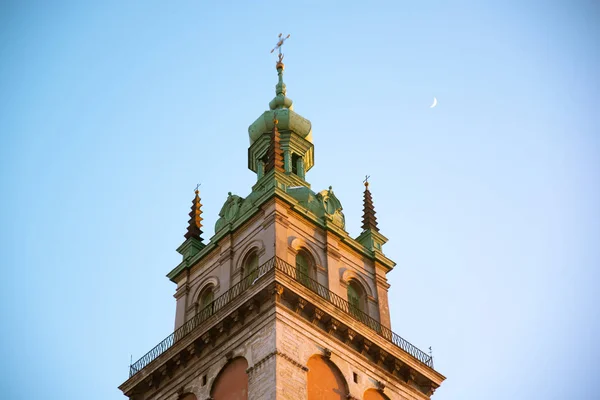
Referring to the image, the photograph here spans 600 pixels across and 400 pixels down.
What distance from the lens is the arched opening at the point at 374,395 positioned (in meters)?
59.8

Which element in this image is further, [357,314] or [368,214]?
[368,214]

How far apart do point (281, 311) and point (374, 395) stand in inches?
255

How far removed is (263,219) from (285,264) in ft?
12.6

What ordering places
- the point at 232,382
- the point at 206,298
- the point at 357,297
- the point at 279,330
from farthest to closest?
the point at 357,297, the point at 206,298, the point at 232,382, the point at 279,330

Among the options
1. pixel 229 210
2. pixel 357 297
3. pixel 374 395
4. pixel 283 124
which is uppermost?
pixel 283 124

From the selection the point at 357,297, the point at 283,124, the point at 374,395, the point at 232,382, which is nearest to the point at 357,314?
the point at 357,297

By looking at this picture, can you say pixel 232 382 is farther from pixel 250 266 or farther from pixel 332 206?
pixel 332 206

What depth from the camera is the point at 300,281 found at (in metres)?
60.8

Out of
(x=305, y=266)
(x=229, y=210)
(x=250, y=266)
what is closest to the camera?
(x=250, y=266)

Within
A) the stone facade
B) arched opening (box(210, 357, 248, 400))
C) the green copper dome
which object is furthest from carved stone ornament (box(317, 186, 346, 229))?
arched opening (box(210, 357, 248, 400))

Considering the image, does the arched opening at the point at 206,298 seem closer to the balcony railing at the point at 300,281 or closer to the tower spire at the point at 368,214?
the balcony railing at the point at 300,281

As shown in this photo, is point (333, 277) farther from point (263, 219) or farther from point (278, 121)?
point (278, 121)

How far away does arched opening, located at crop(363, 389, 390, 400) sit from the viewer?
→ 196ft

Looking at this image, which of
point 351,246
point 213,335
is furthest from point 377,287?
point 213,335
